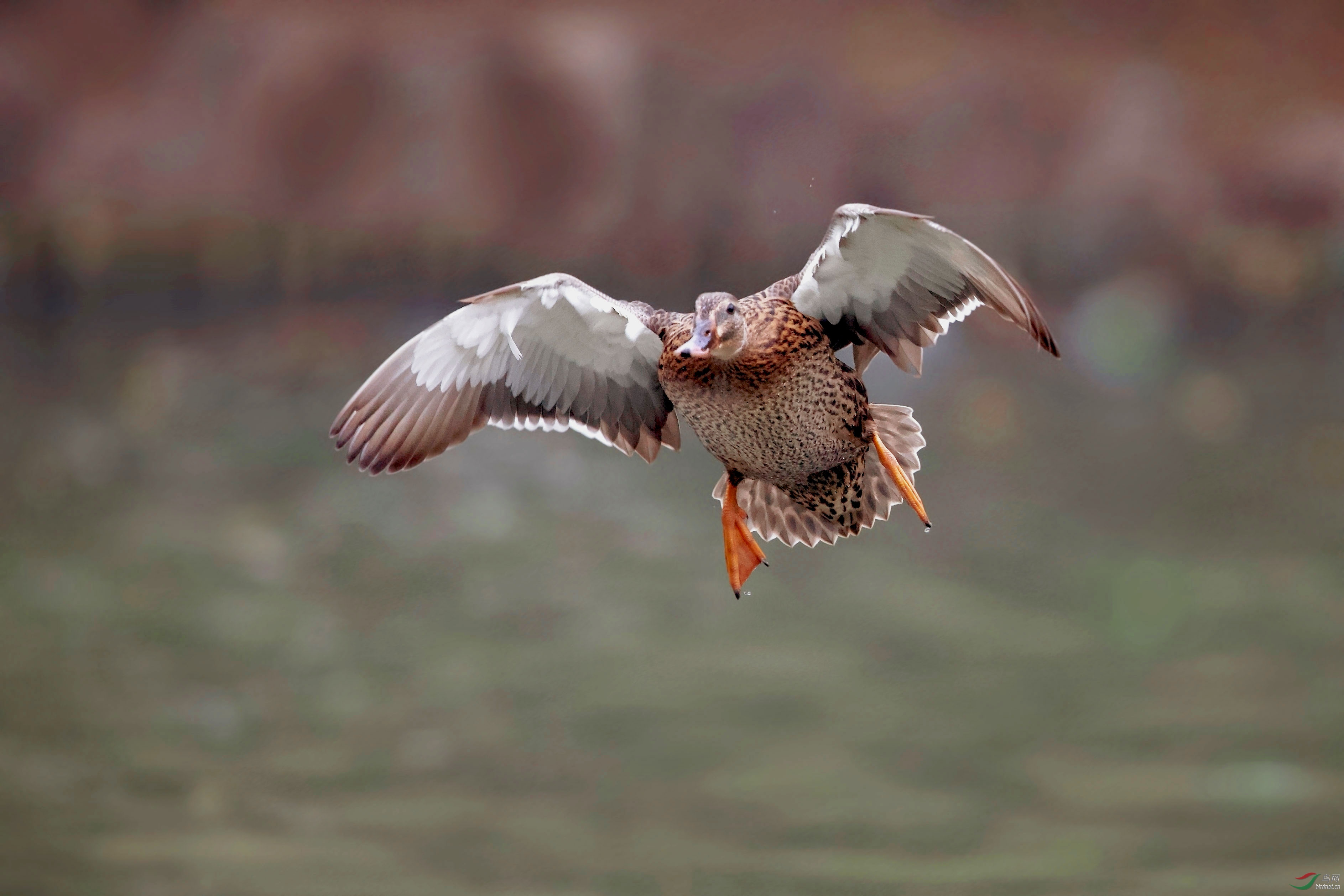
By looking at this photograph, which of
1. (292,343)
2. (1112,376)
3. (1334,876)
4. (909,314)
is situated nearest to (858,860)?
(1334,876)

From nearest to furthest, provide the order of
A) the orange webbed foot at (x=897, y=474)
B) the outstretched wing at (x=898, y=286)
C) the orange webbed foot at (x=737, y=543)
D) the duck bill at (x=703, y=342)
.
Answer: the duck bill at (x=703, y=342) < the outstretched wing at (x=898, y=286) < the orange webbed foot at (x=897, y=474) < the orange webbed foot at (x=737, y=543)

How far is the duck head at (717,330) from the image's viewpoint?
5.39 ft

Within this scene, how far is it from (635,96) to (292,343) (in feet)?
4.72

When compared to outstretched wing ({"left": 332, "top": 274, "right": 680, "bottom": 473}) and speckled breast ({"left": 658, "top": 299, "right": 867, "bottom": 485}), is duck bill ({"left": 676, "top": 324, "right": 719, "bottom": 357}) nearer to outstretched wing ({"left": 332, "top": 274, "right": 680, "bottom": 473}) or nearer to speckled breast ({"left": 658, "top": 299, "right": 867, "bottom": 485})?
speckled breast ({"left": 658, "top": 299, "right": 867, "bottom": 485})

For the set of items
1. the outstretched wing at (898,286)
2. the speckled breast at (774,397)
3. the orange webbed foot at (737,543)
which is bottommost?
the orange webbed foot at (737,543)

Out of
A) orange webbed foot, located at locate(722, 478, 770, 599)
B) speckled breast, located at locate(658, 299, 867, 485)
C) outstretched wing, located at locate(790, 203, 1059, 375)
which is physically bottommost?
orange webbed foot, located at locate(722, 478, 770, 599)

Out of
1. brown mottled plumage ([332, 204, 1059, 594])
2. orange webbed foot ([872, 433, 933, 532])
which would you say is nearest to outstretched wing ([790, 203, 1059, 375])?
brown mottled plumage ([332, 204, 1059, 594])

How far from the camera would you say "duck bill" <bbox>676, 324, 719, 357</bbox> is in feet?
5.32

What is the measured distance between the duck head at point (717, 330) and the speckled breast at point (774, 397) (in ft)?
0.13

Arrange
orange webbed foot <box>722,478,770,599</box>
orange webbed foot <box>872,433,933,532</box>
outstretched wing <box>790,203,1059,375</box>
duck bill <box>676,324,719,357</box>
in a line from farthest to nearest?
orange webbed foot <box>722,478,770,599</box> < orange webbed foot <box>872,433,933,532</box> < outstretched wing <box>790,203,1059,375</box> < duck bill <box>676,324,719,357</box>

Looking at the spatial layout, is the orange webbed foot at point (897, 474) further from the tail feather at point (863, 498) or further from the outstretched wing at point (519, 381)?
the outstretched wing at point (519, 381)

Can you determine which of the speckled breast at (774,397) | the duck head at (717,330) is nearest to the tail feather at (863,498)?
the speckled breast at (774,397)

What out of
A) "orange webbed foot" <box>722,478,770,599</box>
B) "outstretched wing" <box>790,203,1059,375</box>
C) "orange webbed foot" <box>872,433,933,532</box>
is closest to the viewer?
"outstretched wing" <box>790,203,1059,375</box>

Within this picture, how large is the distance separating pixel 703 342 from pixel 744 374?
0.43 ft
